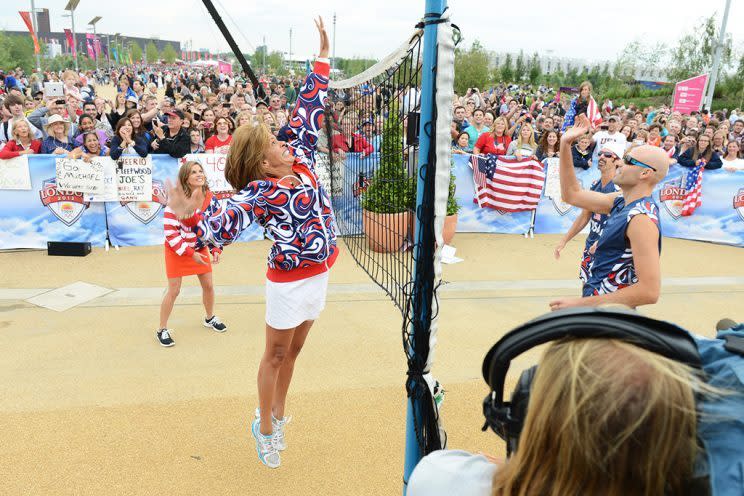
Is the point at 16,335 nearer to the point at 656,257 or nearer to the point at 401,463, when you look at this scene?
the point at 401,463

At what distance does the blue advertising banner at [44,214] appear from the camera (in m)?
7.12

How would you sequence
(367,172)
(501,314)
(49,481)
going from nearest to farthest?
(49,481) < (501,314) < (367,172)

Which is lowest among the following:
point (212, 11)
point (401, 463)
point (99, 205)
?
point (401, 463)

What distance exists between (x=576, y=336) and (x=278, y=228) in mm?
2152

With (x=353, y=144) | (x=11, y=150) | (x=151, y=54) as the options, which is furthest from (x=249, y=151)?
(x=151, y=54)

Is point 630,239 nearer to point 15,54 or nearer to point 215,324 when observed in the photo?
point 215,324

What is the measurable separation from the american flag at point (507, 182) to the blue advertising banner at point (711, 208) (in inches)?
87.0

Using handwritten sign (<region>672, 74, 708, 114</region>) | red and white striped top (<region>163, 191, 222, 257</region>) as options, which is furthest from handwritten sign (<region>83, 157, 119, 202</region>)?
handwritten sign (<region>672, 74, 708, 114</region>)

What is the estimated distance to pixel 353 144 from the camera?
651cm

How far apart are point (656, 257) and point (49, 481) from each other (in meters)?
3.54

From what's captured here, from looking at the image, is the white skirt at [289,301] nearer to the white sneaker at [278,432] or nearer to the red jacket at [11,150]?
the white sneaker at [278,432]

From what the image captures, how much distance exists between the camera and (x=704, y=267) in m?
7.47

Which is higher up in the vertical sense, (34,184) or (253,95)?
(253,95)

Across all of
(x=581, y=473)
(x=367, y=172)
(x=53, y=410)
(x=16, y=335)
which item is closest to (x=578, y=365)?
(x=581, y=473)
